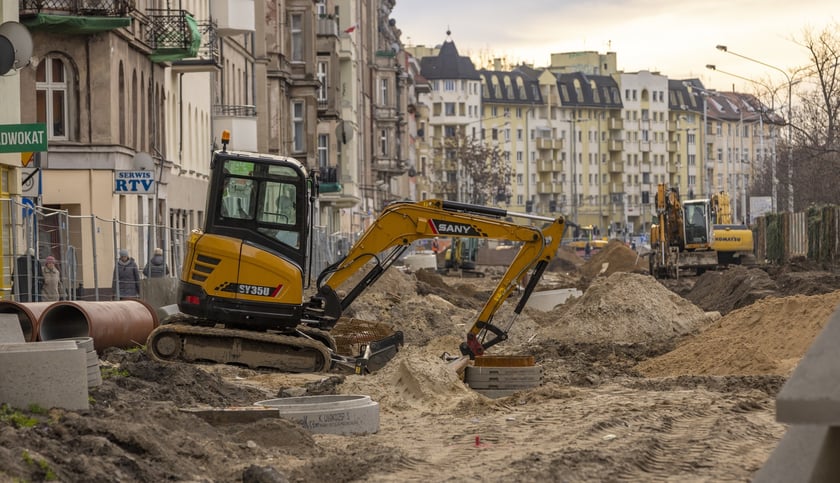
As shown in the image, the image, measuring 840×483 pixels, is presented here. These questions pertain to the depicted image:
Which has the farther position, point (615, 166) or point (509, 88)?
point (615, 166)

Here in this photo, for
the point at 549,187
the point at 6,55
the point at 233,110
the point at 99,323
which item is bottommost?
the point at 99,323

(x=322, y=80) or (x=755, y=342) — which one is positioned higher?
(x=322, y=80)

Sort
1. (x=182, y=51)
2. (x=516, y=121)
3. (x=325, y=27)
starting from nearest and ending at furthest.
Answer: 1. (x=182, y=51)
2. (x=325, y=27)
3. (x=516, y=121)

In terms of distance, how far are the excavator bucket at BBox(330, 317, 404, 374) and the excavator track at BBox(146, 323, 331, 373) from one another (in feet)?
1.79

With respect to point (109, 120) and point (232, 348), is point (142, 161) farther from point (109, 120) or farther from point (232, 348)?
point (232, 348)

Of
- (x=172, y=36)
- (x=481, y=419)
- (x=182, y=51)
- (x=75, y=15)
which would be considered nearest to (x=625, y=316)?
(x=75, y=15)

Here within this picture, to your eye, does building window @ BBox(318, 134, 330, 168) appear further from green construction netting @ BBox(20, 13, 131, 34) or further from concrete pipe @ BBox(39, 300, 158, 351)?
concrete pipe @ BBox(39, 300, 158, 351)

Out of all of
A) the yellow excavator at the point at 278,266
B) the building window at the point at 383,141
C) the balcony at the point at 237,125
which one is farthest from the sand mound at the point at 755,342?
the building window at the point at 383,141

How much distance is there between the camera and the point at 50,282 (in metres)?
24.1

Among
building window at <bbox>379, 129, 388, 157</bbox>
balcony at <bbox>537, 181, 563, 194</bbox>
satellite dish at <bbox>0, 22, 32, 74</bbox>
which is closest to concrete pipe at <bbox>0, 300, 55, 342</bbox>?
satellite dish at <bbox>0, 22, 32, 74</bbox>

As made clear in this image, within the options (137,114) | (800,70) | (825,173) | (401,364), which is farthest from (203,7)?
(401,364)

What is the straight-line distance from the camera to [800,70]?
5809 cm

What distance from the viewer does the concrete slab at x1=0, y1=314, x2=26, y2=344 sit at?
16.1m

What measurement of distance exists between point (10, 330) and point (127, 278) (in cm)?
1166
